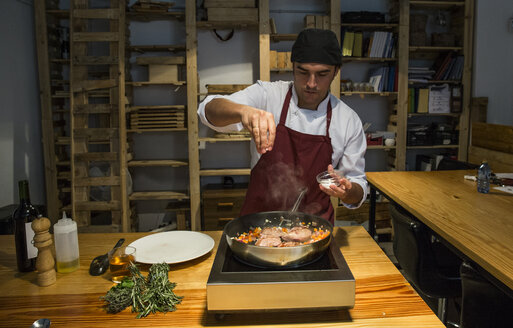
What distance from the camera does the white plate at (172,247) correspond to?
4.85 feet

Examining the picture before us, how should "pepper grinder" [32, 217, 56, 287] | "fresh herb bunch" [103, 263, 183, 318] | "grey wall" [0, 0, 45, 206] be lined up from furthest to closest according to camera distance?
"grey wall" [0, 0, 45, 206], "pepper grinder" [32, 217, 56, 287], "fresh herb bunch" [103, 263, 183, 318]

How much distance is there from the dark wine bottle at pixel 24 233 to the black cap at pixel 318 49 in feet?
4.31

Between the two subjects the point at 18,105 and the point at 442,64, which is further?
the point at 442,64

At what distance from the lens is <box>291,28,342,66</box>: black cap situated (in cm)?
190

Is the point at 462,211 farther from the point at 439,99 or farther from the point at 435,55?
the point at 435,55

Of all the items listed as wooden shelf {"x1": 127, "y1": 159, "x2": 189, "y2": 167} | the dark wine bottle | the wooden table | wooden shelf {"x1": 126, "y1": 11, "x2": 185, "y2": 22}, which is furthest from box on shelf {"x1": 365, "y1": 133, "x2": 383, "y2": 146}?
the dark wine bottle

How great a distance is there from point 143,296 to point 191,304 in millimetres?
147

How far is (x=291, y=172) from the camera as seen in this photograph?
2.21 m

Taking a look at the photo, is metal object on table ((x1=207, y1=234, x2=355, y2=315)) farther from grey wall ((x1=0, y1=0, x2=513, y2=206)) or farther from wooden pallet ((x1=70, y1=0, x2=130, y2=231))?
grey wall ((x1=0, y1=0, x2=513, y2=206))

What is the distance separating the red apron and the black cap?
1.17ft

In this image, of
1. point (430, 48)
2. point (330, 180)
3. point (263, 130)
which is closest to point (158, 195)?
point (330, 180)

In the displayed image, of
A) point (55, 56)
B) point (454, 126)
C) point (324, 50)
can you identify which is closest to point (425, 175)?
point (324, 50)

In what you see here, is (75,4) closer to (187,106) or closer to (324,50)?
(187,106)

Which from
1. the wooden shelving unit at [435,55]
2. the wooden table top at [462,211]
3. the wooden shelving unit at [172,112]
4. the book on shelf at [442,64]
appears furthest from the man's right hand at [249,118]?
the book on shelf at [442,64]
